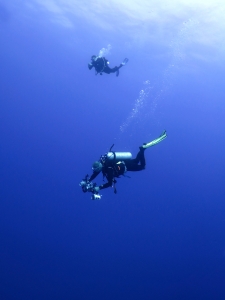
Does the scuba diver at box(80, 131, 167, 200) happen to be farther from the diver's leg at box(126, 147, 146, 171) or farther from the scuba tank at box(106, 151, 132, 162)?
the diver's leg at box(126, 147, 146, 171)

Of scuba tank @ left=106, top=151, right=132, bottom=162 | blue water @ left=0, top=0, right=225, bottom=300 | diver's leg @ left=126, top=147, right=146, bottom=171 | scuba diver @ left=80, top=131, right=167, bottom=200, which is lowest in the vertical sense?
scuba diver @ left=80, top=131, right=167, bottom=200

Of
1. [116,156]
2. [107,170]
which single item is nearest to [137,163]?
[116,156]

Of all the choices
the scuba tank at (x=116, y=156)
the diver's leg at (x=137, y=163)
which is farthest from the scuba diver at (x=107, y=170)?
the diver's leg at (x=137, y=163)

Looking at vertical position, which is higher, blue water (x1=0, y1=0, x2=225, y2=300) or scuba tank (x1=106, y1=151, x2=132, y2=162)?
blue water (x1=0, y1=0, x2=225, y2=300)

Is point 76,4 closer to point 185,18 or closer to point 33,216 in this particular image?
point 185,18

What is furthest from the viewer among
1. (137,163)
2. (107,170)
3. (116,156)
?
(137,163)

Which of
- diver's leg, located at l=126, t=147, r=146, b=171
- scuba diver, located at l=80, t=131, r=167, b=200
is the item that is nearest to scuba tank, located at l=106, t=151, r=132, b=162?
scuba diver, located at l=80, t=131, r=167, b=200

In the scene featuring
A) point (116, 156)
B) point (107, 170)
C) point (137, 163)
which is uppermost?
point (137, 163)

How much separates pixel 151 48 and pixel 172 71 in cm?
1394

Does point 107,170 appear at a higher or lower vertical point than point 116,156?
lower

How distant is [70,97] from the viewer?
9962cm

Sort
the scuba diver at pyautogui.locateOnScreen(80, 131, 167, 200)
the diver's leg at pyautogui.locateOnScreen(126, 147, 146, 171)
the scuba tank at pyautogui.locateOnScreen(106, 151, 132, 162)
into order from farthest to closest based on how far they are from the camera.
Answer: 1. the diver's leg at pyautogui.locateOnScreen(126, 147, 146, 171)
2. the scuba tank at pyautogui.locateOnScreen(106, 151, 132, 162)
3. the scuba diver at pyautogui.locateOnScreen(80, 131, 167, 200)

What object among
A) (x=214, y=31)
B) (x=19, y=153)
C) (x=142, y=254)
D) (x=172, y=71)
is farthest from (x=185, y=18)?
(x=19, y=153)

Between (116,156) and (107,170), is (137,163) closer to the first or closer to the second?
(116,156)
